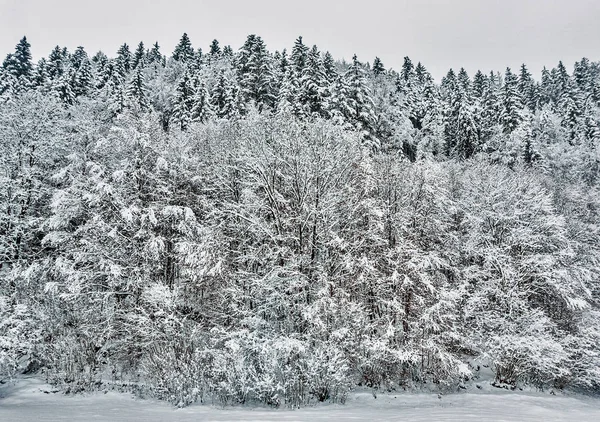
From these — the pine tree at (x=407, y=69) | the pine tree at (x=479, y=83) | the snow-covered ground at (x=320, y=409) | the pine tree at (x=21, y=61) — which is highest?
the pine tree at (x=407, y=69)

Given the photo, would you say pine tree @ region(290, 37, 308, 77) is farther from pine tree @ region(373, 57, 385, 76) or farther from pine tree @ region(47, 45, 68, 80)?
pine tree @ region(373, 57, 385, 76)

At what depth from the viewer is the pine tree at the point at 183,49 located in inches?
3752

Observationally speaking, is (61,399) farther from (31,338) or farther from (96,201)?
(96,201)

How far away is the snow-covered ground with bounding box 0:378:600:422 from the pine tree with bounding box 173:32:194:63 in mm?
91475

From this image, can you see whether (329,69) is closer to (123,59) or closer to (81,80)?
(81,80)

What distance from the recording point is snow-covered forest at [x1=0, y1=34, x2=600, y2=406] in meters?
15.9

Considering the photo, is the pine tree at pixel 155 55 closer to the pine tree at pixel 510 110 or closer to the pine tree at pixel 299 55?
the pine tree at pixel 299 55

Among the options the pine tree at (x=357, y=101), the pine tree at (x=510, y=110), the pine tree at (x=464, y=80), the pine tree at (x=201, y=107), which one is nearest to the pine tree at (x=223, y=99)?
the pine tree at (x=201, y=107)

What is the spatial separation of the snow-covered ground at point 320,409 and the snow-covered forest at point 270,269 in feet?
2.86

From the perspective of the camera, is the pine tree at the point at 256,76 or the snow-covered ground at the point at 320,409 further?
the pine tree at the point at 256,76

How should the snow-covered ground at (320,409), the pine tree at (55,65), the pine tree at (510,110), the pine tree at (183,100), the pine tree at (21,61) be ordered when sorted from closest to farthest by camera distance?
1. the snow-covered ground at (320,409)
2. the pine tree at (183,100)
3. the pine tree at (510,110)
4. the pine tree at (21,61)
5. the pine tree at (55,65)

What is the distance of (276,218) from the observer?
18969mm

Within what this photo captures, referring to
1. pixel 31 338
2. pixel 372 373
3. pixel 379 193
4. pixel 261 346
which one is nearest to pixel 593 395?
pixel 372 373

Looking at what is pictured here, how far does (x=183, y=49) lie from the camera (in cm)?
9956
